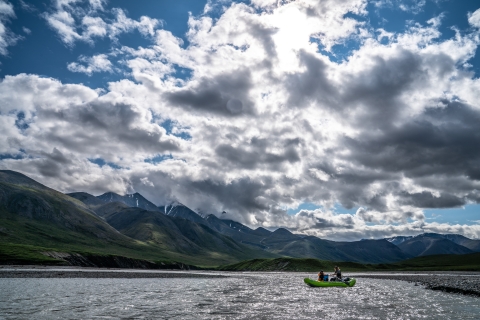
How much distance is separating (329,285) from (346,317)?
4153 centimetres

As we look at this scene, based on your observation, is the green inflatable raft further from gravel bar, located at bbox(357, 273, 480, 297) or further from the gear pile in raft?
gravel bar, located at bbox(357, 273, 480, 297)

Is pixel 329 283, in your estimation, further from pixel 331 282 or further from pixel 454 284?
pixel 454 284

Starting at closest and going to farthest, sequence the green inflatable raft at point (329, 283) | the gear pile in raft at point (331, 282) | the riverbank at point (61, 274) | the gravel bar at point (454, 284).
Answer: the gravel bar at point (454, 284) → the green inflatable raft at point (329, 283) → the gear pile in raft at point (331, 282) → the riverbank at point (61, 274)

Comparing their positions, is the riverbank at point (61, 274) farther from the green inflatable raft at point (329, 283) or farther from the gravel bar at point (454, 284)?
the gravel bar at point (454, 284)

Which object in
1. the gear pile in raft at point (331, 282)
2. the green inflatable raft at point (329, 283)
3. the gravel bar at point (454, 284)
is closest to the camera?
the gravel bar at point (454, 284)

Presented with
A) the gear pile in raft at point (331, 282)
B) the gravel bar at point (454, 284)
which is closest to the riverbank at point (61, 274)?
the gear pile in raft at point (331, 282)

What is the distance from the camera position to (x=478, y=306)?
41.9 meters

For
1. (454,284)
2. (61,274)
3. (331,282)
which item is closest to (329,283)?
(331,282)

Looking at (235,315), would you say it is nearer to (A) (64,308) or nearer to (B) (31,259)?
(A) (64,308)

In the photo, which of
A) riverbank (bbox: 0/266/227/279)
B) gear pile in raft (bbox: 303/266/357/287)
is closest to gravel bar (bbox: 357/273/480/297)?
gear pile in raft (bbox: 303/266/357/287)

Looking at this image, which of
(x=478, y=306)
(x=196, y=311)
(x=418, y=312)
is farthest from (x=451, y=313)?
(x=196, y=311)

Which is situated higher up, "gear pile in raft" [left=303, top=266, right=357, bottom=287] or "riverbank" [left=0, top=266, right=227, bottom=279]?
"gear pile in raft" [left=303, top=266, right=357, bottom=287]

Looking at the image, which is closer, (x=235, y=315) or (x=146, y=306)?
(x=235, y=315)

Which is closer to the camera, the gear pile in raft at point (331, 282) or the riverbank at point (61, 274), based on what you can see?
the gear pile in raft at point (331, 282)
